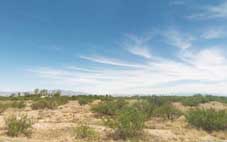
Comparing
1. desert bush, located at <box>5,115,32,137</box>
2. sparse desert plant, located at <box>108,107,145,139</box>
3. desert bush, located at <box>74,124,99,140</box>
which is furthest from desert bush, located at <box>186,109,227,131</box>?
desert bush, located at <box>5,115,32,137</box>

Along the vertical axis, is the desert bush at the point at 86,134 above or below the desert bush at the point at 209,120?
below

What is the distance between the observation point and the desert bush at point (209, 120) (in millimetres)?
17625

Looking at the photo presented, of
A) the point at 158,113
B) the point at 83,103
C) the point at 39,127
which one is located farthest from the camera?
the point at 83,103

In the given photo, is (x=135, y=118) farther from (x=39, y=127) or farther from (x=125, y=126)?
(x=39, y=127)

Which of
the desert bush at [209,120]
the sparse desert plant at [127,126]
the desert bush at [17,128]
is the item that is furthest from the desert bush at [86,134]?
the desert bush at [209,120]

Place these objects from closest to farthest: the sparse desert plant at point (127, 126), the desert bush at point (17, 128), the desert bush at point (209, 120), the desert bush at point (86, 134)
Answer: the desert bush at point (86, 134) < the desert bush at point (17, 128) < the sparse desert plant at point (127, 126) < the desert bush at point (209, 120)

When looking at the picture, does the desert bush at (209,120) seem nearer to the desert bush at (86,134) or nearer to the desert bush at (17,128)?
the desert bush at (86,134)

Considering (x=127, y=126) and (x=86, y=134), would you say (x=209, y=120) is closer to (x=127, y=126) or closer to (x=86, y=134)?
(x=127, y=126)

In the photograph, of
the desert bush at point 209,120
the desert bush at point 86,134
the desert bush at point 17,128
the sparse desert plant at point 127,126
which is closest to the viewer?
the desert bush at point 86,134

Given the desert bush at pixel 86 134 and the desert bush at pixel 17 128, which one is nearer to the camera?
the desert bush at pixel 86 134

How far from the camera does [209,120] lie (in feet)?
58.3

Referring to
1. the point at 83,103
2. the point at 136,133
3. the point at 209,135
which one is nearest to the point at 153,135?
the point at 136,133

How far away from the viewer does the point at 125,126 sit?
1490 cm

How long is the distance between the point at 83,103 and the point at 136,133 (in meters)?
20.3
